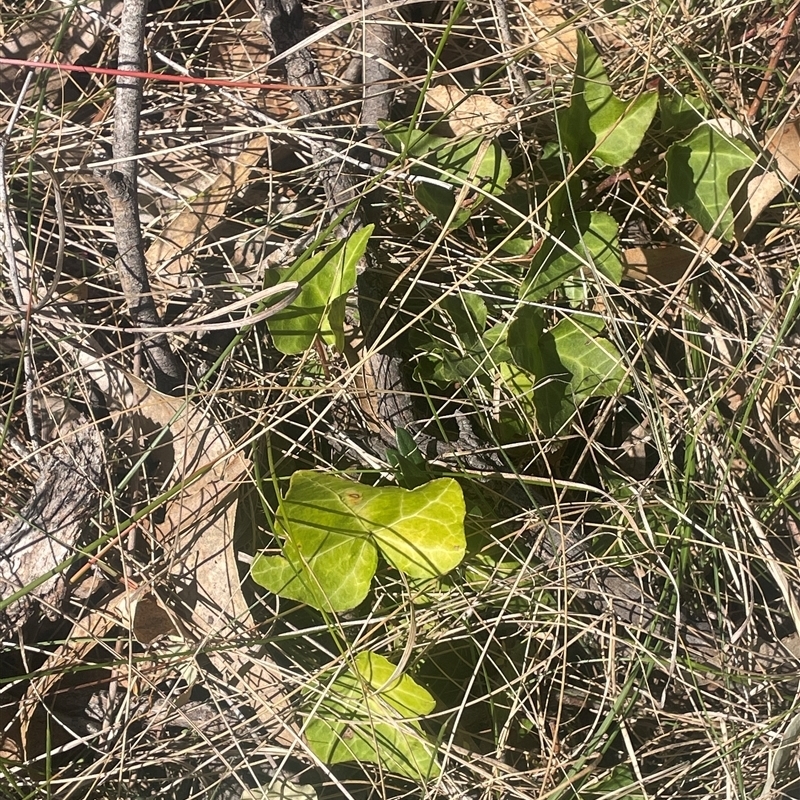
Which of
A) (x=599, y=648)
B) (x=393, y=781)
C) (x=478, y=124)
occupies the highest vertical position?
(x=478, y=124)

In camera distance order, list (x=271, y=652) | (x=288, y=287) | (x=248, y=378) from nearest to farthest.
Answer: (x=288, y=287)
(x=271, y=652)
(x=248, y=378)

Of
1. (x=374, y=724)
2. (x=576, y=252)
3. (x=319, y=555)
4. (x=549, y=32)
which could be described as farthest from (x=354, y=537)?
(x=549, y=32)

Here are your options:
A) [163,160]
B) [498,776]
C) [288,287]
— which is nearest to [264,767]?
[498,776]

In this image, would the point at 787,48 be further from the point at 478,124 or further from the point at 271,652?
the point at 271,652

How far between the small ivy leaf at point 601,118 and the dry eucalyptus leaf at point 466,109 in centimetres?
15

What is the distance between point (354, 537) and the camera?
1137 millimetres

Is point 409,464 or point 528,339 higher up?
point 528,339

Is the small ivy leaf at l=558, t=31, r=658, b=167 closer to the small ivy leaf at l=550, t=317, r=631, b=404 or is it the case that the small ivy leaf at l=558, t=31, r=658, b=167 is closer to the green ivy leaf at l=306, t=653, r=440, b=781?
the small ivy leaf at l=550, t=317, r=631, b=404

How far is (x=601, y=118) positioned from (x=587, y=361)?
16.0 inches

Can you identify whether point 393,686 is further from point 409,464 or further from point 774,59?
point 774,59

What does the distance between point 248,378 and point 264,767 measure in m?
0.68

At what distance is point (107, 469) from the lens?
1.33m

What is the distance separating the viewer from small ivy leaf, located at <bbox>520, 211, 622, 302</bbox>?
4.09ft

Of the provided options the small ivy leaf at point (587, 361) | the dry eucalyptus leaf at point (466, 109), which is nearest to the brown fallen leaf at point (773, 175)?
the small ivy leaf at point (587, 361)
